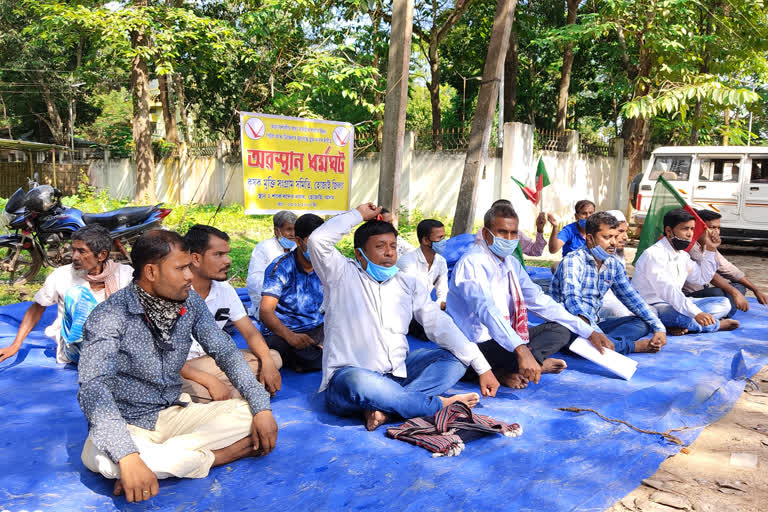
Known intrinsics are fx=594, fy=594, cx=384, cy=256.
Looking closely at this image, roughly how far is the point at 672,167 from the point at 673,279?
689cm

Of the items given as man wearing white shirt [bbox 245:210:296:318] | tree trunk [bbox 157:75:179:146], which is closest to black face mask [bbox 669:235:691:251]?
man wearing white shirt [bbox 245:210:296:318]

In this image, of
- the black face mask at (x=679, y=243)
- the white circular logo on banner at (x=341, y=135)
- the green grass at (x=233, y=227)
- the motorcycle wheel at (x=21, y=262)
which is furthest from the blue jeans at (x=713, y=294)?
the motorcycle wheel at (x=21, y=262)

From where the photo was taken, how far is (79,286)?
365 cm

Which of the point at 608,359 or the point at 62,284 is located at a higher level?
the point at 62,284

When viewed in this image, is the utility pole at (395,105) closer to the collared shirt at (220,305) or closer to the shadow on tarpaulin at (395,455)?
the shadow on tarpaulin at (395,455)

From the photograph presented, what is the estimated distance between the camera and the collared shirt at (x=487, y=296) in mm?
3773

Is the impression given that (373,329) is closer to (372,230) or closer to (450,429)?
(372,230)

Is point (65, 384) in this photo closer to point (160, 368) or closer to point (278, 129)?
point (160, 368)

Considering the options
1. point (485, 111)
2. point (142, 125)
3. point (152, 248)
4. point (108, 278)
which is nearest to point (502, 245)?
point (152, 248)

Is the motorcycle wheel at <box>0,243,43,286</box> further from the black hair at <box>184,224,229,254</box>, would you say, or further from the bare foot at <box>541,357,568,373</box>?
the bare foot at <box>541,357,568,373</box>

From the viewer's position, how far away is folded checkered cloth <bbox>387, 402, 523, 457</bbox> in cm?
281

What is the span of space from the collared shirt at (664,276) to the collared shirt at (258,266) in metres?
3.18

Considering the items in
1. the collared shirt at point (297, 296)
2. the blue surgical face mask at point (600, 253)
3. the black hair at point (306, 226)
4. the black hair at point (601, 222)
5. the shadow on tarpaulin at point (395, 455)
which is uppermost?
the black hair at point (601, 222)

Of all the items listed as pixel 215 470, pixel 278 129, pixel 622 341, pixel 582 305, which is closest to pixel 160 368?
pixel 215 470
